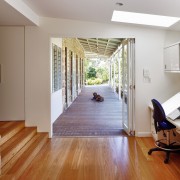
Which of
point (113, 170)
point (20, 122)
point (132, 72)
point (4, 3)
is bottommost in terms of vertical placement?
point (113, 170)

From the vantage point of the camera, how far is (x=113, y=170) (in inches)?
140

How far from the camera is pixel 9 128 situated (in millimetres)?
4508

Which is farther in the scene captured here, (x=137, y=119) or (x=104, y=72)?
(x=104, y=72)

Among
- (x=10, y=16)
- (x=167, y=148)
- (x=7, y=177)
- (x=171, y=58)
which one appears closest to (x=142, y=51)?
(x=171, y=58)

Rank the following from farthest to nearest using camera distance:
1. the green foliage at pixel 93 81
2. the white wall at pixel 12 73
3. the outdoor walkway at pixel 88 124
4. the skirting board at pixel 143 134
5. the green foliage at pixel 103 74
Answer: the green foliage at pixel 103 74 < the green foliage at pixel 93 81 < the outdoor walkway at pixel 88 124 < the skirting board at pixel 143 134 < the white wall at pixel 12 73

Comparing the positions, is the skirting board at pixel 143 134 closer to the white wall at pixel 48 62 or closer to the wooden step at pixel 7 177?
the white wall at pixel 48 62

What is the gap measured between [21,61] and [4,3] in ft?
6.10

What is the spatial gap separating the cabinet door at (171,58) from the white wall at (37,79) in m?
2.35

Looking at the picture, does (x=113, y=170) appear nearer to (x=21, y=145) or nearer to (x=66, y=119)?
(x=21, y=145)

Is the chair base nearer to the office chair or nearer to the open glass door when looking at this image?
the office chair

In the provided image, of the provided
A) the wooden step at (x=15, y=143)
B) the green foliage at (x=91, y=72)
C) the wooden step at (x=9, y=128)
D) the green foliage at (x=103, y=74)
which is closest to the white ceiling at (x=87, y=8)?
the wooden step at (x=9, y=128)

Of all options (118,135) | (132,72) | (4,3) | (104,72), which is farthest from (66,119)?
(104,72)

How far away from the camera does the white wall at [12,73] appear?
5090 mm

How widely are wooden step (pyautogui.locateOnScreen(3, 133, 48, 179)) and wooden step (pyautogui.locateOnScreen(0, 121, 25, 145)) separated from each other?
33 cm
